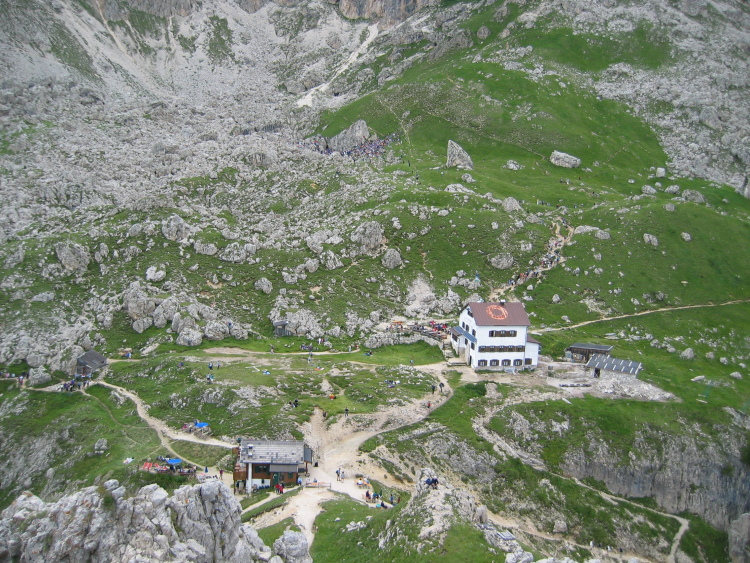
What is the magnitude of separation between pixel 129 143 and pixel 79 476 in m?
122

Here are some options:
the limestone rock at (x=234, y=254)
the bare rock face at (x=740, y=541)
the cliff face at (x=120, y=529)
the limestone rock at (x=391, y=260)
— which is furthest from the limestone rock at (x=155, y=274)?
the bare rock face at (x=740, y=541)

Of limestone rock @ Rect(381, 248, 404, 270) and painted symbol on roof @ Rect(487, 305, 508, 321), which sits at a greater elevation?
limestone rock @ Rect(381, 248, 404, 270)

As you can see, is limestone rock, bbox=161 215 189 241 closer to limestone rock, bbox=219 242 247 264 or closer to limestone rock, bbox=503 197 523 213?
limestone rock, bbox=219 242 247 264

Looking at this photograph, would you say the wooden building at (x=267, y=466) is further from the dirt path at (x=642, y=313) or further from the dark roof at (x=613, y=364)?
the dirt path at (x=642, y=313)

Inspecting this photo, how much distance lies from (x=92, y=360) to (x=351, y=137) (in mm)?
114446

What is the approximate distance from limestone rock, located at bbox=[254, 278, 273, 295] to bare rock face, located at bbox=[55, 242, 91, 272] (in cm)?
3307

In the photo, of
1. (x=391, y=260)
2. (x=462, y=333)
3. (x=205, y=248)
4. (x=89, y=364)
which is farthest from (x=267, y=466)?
(x=205, y=248)

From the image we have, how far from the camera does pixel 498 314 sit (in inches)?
3556

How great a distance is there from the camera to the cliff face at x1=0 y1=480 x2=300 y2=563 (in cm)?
3512

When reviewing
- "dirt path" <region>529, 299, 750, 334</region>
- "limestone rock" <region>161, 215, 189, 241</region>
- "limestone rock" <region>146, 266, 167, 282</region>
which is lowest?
"dirt path" <region>529, 299, 750, 334</region>

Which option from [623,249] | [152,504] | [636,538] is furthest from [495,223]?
[152,504]

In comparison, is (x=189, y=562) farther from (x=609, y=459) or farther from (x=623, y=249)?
(x=623, y=249)

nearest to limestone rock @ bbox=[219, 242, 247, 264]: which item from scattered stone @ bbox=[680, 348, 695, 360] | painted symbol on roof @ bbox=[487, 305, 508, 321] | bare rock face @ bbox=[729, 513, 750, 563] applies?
painted symbol on roof @ bbox=[487, 305, 508, 321]

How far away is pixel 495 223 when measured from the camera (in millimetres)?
126000
